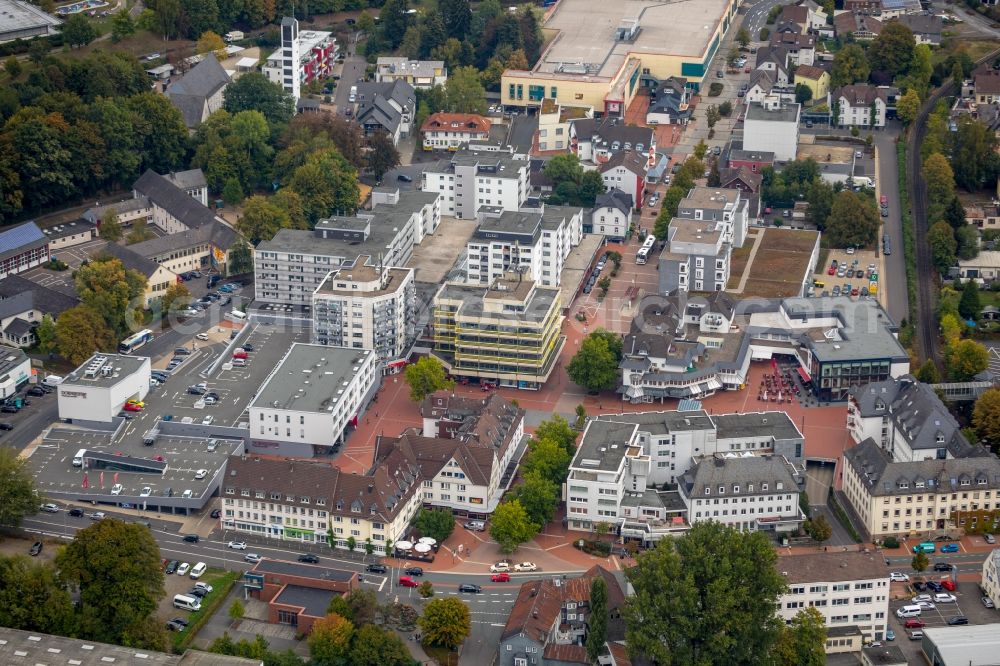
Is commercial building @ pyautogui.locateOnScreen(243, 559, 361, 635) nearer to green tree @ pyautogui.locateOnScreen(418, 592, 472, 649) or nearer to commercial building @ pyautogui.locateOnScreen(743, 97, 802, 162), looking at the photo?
green tree @ pyautogui.locateOnScreen(418, 592, 472, 649)

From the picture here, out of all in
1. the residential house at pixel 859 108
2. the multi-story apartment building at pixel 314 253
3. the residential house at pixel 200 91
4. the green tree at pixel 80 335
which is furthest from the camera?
the residential house at pixel 859 108

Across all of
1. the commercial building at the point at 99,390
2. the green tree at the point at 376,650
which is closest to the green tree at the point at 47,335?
the commercial building at the point at 99,390

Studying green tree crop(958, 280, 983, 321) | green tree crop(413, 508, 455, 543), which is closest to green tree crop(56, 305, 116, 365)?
green tree crop(413, 508, 455, 543)

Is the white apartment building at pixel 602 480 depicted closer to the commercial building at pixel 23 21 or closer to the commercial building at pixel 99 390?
the commercial building at pixel 99 390

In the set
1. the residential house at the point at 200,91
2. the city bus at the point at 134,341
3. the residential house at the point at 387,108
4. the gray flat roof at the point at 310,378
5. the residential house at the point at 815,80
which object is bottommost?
the city bus at the point at 134,341

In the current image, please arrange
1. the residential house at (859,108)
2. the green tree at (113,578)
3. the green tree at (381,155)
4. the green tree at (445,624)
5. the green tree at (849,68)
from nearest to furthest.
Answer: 1. the green tree at (445,624)
2. the green tree at (113,578)
3. the green tree at (381,155)
4. the residential house at (859,108)
5. the green tree at (849,68)

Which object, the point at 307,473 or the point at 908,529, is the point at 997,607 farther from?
the point at 307,473

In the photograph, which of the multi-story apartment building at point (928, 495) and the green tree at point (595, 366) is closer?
the multi-story apartment building at point (928, 495)
